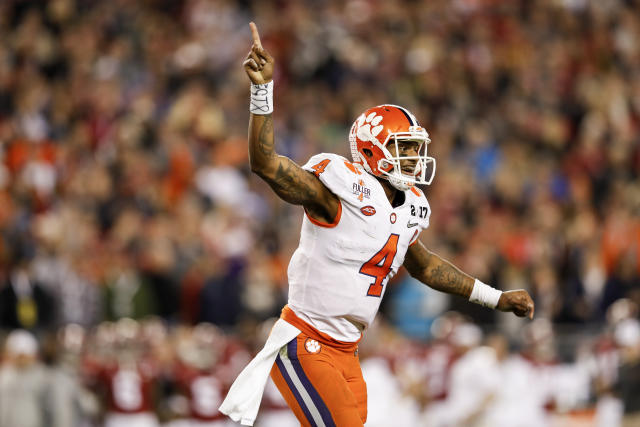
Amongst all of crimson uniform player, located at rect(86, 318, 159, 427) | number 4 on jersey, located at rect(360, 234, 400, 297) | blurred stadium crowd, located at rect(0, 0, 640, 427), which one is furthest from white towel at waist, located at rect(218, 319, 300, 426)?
crimson uniform player, located at rect(86, 318, 159, 427)

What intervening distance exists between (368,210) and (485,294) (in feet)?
3.37

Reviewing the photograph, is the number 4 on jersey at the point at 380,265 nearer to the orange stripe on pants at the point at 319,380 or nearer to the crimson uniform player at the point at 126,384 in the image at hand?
the orange stripe on pants at the point at 319,380

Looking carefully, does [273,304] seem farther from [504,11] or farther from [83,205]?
[504,11]

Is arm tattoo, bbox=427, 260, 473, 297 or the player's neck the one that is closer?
the player's neck

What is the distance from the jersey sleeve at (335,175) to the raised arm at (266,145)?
48mm

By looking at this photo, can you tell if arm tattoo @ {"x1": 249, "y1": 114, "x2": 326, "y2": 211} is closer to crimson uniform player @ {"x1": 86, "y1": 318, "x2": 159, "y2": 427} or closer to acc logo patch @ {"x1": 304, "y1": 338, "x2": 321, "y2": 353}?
acc logo patch @ {"x1": 304, "y1": 338, "x2": 321, "y2": 353}

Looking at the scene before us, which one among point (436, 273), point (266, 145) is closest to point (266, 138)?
point (266, 145)

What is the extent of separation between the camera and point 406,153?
5.54 meters

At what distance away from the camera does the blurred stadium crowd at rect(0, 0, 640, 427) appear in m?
11.5

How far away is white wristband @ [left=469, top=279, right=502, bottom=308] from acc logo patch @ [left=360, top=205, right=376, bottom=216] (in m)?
0.95

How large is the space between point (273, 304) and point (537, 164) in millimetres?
4338

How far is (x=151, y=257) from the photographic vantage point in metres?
11.9

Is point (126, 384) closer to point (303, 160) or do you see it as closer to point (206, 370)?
point (206, 370)

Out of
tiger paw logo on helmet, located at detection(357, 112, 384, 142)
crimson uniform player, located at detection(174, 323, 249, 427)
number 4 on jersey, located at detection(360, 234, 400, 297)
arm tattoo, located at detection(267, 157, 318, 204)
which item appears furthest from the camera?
crimson uniform player, located at detection(174, 323, 249, 427)
